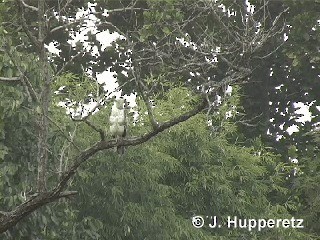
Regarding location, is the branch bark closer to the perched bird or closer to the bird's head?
the perched bird

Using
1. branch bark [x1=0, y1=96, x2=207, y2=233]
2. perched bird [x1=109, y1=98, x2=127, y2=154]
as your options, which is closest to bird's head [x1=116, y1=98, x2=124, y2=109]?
perched bird [x1=109, y1=98, x2=127, y2=154]

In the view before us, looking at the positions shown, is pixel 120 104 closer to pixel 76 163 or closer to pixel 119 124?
pixel 119 124


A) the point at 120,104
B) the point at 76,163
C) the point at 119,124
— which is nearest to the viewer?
the point at 76,163

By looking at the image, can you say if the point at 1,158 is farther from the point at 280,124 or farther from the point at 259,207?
the point at 280,124

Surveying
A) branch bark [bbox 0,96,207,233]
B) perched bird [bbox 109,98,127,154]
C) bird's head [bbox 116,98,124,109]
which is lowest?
branch bark [bbox 0,96,207,233]

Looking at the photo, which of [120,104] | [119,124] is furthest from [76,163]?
[120,104]

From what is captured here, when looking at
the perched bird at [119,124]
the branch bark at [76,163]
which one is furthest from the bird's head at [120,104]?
the branch bark at [76,163]

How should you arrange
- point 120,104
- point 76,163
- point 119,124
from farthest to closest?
point 120,104 → point 119,124 → point 76,163

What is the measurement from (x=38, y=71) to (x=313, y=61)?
731cm

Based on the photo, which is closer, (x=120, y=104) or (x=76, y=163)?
(x=76, y=163)

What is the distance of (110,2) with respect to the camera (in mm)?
15484

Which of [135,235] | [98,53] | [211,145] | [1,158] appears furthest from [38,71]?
[98,53]

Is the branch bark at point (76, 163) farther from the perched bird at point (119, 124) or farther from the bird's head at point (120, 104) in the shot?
the bird's head at point (120, 104)

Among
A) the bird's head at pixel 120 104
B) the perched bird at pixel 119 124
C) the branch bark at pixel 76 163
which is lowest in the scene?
the branch bark at pixel 76 163
